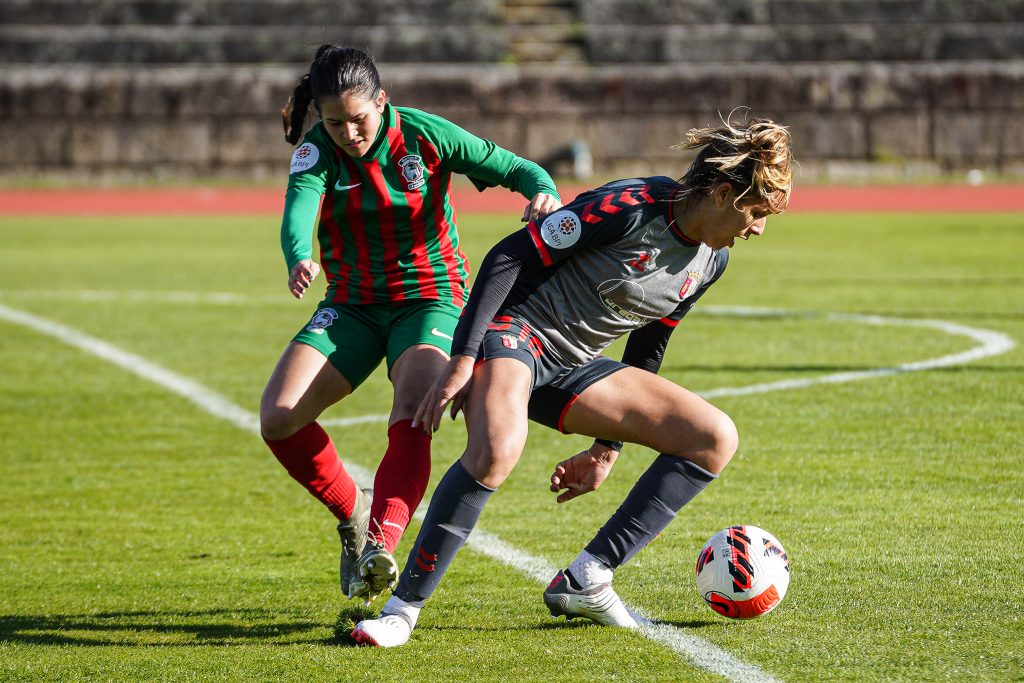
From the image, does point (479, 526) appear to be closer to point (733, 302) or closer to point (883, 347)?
point (883, 347)

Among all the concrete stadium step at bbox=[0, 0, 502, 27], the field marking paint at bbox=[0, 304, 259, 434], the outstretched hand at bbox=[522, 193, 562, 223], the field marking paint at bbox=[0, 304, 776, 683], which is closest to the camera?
the field marking paint at bbox=[0, 304, 776, 683]

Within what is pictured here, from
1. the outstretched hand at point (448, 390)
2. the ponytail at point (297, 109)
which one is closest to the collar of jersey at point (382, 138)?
the ponytail at point (297, 109)

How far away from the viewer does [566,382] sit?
4.21m

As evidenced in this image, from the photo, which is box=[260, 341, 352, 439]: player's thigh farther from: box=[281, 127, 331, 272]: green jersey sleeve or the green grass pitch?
the green grass pitch

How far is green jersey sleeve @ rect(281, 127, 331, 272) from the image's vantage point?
4555 millimetres

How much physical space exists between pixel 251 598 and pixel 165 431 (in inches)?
119

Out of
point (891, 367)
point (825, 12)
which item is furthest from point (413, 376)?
point (825, 12)

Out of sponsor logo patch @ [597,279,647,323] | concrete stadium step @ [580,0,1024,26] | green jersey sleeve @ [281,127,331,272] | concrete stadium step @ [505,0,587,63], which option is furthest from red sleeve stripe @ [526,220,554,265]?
concrete stadium step @ [580,0,1024,26]

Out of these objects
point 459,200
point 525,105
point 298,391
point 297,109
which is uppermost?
point 297,109

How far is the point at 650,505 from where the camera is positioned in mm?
4211

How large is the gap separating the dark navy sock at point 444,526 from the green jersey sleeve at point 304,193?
0.96 metres

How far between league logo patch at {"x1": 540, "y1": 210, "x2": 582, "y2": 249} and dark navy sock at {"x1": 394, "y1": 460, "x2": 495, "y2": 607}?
0.70 metres

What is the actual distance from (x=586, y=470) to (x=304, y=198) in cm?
130

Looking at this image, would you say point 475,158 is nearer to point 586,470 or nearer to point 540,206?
point 540,206
